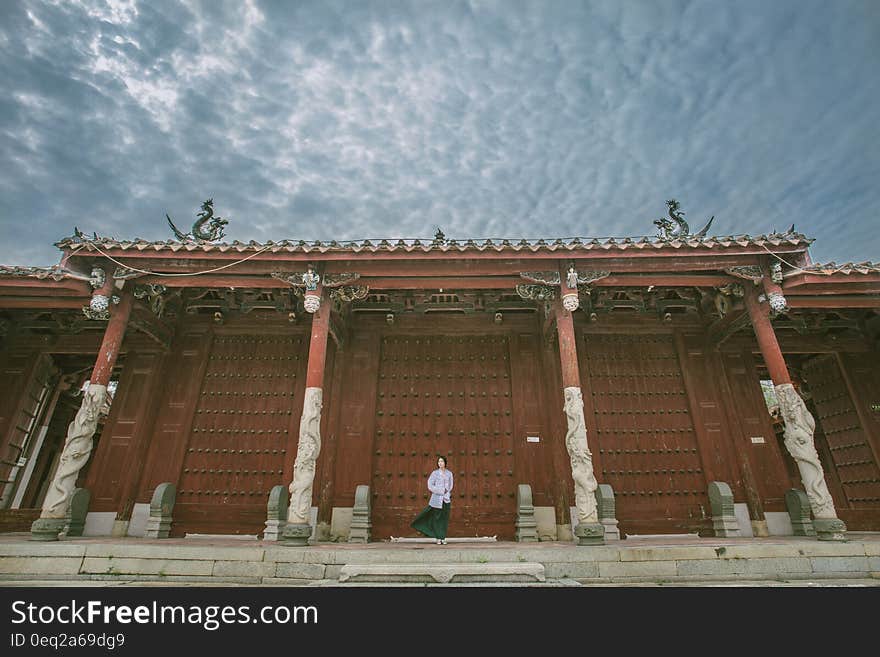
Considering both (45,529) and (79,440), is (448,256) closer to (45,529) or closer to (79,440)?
(79,440)

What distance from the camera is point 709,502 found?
899 centimetres

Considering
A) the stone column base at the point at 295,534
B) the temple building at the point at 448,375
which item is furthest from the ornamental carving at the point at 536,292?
the stone column base at the point at 295,534

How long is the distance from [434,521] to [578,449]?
273 centimetres

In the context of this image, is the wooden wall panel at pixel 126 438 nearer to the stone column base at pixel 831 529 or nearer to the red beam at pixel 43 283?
the red beam at pixel 43 283

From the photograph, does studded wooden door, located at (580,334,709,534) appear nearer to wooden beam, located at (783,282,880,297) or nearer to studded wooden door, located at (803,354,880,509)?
wooden beam, located at (783,282,880,297)

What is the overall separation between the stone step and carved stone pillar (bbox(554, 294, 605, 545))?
2.00 metres

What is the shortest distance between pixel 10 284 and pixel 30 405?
4017 millimetres

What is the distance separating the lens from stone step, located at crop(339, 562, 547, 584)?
Answer: 4.70m

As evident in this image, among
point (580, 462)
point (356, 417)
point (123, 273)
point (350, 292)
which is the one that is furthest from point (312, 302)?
point (580, 462)

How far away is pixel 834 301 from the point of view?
27.7ft

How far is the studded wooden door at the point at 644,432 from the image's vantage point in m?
9.02
